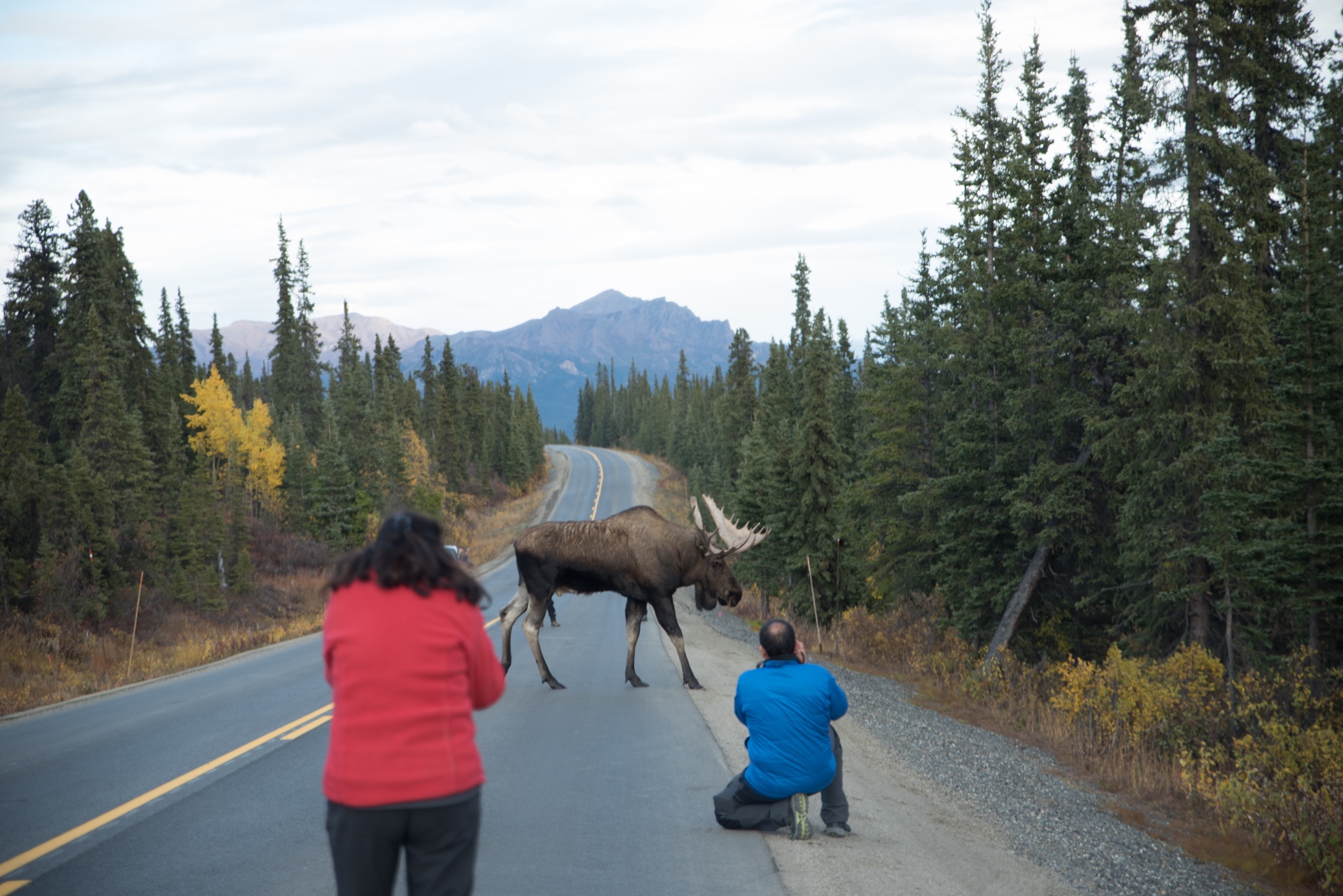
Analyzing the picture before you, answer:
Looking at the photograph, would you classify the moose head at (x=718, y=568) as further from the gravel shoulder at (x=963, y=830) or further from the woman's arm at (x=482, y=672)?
the woman's arm at (x=482, y=672)

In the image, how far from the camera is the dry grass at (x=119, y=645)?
14485 mm

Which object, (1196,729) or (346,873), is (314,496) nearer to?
(1196,729)

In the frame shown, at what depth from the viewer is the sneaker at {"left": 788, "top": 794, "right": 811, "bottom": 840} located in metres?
6.04

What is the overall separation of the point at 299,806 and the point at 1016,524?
14.0 meters

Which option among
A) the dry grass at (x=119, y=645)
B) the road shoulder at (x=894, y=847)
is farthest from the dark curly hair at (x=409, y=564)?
the dry grass at (x=119, y=645)

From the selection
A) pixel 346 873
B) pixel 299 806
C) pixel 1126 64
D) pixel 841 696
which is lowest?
pixel 299 806

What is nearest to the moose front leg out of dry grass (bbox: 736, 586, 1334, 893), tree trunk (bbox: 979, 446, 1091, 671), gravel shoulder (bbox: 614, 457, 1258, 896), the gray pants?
gravel shoulder (bbox: 614, 457, 1258, 896)

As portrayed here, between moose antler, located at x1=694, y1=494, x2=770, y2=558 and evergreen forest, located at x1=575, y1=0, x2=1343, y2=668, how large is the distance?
12.7 ft

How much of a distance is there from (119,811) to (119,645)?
61.2 feet

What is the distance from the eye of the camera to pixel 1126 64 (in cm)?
1470

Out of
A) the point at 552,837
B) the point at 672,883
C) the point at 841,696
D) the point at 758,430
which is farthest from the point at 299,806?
the point at 758,430

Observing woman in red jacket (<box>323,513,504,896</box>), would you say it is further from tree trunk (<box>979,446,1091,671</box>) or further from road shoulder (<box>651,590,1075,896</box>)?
tree trunk (<box>979,446,1091,671</box>)

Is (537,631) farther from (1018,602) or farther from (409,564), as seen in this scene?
(1018,602)

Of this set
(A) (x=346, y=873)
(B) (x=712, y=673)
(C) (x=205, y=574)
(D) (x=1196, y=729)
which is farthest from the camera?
(C) (x=205, y=574)
